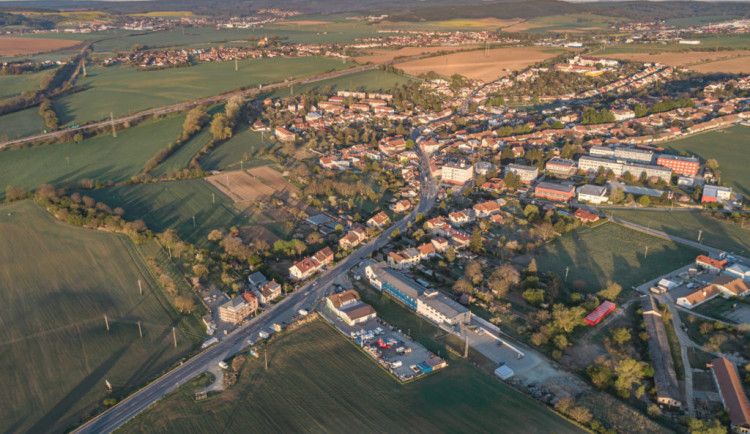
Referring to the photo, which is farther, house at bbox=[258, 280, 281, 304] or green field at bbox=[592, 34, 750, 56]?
green field at bbox=[592, 34, 750, 56]

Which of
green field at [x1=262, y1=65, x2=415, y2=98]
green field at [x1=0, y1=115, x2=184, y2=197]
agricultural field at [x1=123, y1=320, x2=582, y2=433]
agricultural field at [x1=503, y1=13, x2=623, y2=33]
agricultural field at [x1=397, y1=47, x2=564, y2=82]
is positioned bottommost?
agricultural field at [x1=123, y1=320, x2=582, y2=433]

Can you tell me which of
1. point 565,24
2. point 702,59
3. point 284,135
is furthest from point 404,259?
point 565,24

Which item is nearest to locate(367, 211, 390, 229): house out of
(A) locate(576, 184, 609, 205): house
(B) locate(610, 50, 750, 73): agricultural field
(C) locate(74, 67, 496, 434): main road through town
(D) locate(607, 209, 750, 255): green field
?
(C) locate(74, 67, 496, 434): main road through town

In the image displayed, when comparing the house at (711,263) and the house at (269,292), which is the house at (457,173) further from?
the house at (269,292)

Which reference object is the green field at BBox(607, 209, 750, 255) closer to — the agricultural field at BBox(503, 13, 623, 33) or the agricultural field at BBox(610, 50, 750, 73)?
the agricultural field at BBox(610, 50, 750, 73)

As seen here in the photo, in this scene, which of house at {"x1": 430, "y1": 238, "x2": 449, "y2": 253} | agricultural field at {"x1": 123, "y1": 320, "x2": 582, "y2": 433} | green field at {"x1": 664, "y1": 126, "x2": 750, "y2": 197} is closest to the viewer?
agricultural field at {"x1": 123, "y1": 320, "x2": 582, "y2": 433}

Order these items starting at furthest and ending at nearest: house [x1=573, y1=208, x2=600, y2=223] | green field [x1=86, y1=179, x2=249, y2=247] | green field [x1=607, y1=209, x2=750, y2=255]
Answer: house [x1=573, y1=208, x2=600, y2=223] < green field [x1=86, y1=179, x2=249, y2=247] < green field [x1=607, y1=209, x2=750, y2=255]

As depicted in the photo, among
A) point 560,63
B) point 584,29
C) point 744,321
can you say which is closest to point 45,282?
point 744,321
